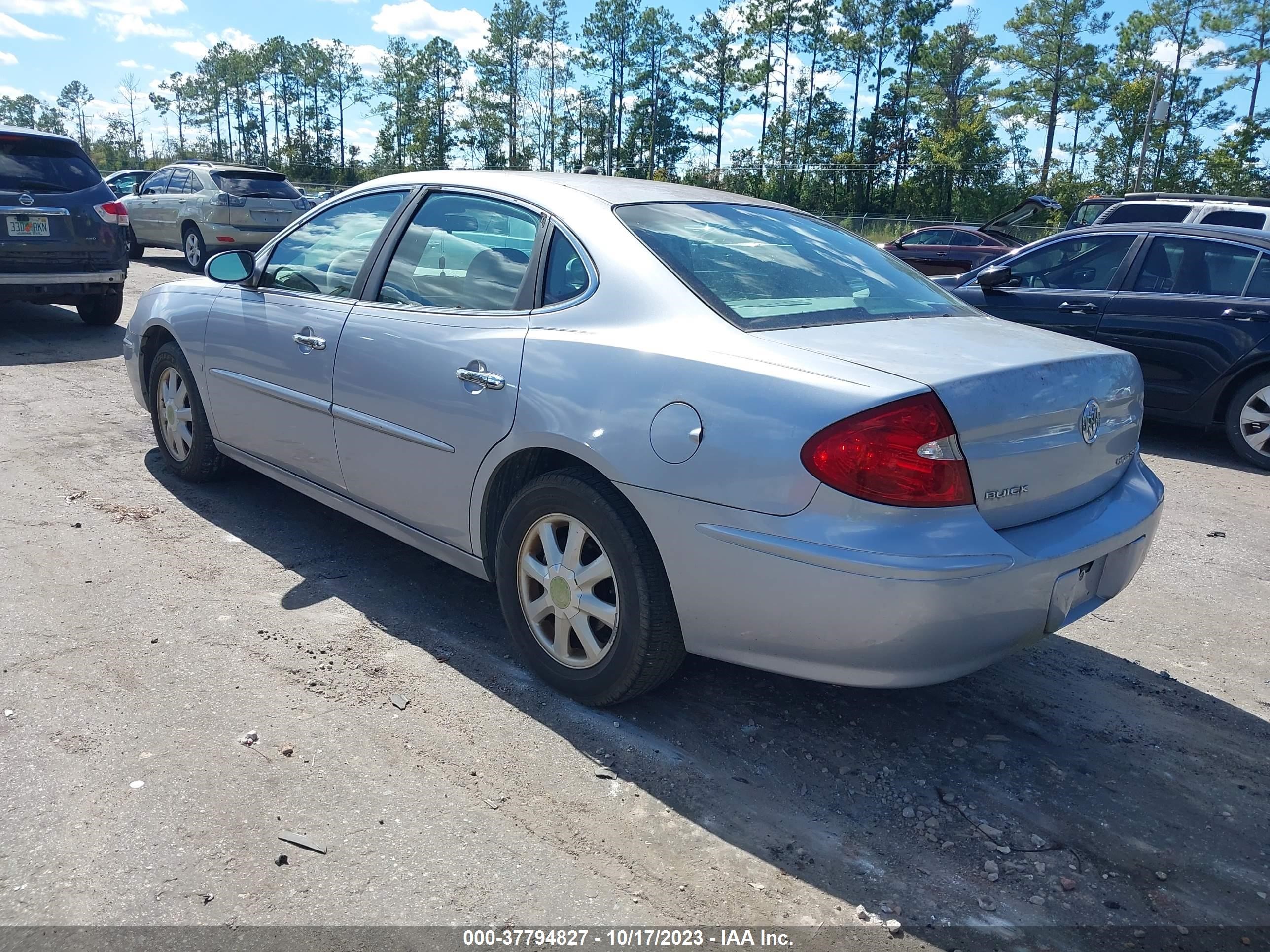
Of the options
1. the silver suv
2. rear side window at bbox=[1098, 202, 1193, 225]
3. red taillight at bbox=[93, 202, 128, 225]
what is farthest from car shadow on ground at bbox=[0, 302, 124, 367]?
rear side window at bbox=[1098, 202, 1193, 225]

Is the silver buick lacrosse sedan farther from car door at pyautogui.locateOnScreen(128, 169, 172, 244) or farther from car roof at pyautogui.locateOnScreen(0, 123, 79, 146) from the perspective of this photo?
car door at pyautogui.locateOnScreen(128, 169, 172, 244)

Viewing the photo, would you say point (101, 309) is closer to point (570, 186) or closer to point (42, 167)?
point (42, 167)

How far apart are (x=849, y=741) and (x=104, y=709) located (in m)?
2.30

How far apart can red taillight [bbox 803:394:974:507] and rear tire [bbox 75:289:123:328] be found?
9625 millimetres

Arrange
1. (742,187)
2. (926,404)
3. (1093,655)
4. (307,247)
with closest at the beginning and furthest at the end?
(926,404) → (1093,655) → (307,247) → (742,187)

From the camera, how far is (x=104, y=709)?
3.08 meters

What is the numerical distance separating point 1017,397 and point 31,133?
954cm

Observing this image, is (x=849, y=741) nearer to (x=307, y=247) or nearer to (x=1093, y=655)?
(x=1093, y=655)

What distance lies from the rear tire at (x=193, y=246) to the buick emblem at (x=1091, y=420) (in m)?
16.0

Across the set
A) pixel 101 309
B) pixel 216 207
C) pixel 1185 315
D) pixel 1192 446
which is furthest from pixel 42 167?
pixel 1192 446

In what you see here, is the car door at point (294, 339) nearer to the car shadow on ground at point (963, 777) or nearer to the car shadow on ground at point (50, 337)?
the car shadow on ground at point (963, 777)

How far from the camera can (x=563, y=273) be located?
328 cm

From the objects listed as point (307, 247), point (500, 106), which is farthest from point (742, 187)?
point (307, 247)

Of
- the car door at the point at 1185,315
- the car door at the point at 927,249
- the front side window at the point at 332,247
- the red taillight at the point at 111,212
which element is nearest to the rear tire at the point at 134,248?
the red taillight at the point at 111,212
